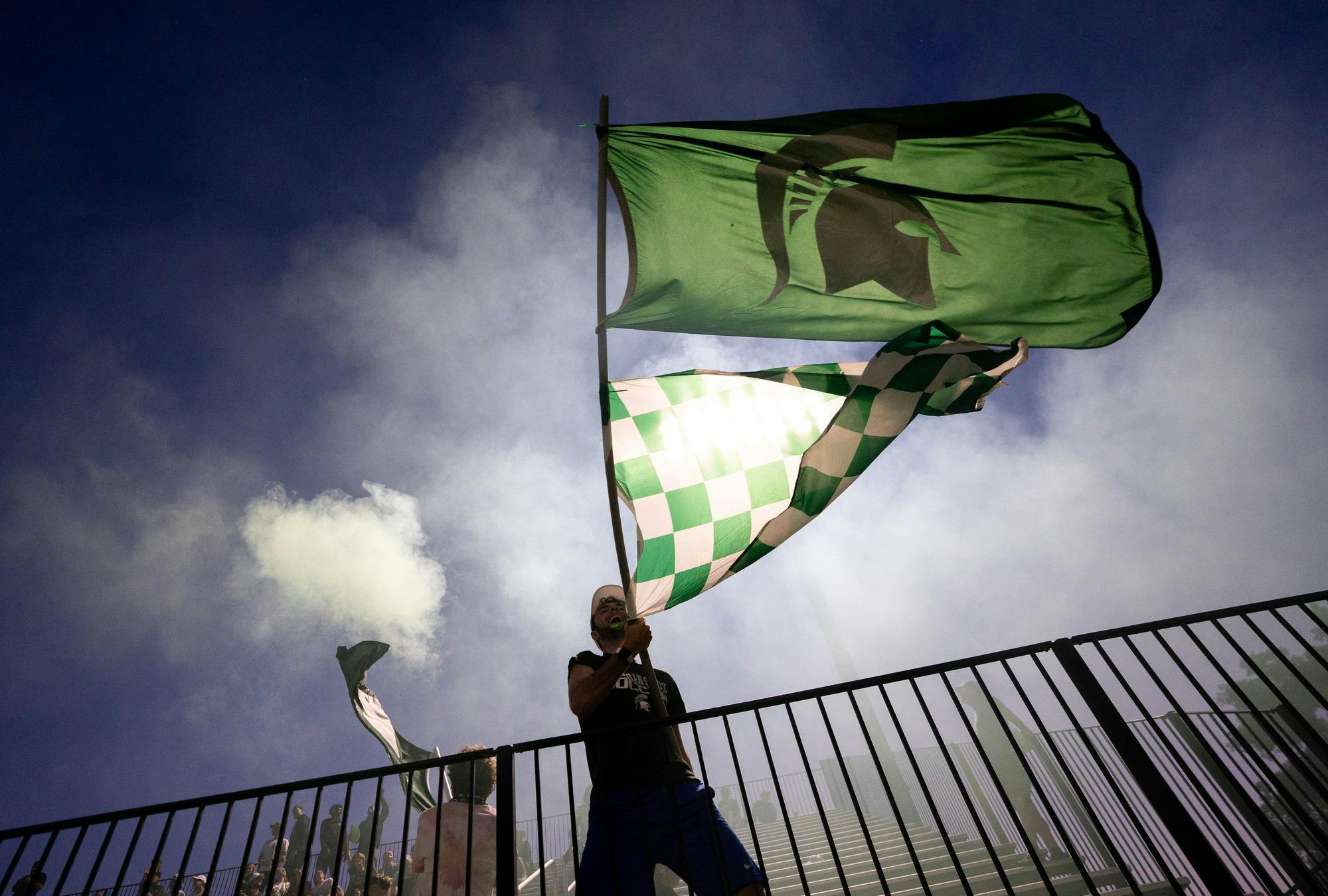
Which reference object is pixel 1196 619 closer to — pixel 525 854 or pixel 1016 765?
pixel 1016 765

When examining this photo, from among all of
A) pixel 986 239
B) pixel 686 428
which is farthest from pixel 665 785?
pixel 986 239

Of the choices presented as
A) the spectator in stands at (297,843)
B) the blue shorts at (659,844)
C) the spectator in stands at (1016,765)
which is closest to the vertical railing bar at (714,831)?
the blue shorts at (659,844)

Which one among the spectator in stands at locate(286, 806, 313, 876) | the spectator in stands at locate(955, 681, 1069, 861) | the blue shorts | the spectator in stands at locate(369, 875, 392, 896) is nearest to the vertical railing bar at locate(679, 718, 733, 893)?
the blue shorts

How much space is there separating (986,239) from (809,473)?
2072 mm

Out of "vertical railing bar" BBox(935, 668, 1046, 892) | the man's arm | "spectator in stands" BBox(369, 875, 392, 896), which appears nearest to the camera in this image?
"vertical railing bar" BBox(935, 668, 1046, 892)

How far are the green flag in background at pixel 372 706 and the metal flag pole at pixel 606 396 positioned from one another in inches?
149

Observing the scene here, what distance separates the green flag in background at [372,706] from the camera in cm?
618

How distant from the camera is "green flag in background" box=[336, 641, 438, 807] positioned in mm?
6184

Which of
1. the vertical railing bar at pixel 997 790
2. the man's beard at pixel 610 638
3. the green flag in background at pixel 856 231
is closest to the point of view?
the vertical railing bar at pixel 997 790

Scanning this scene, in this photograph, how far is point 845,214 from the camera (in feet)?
14.2

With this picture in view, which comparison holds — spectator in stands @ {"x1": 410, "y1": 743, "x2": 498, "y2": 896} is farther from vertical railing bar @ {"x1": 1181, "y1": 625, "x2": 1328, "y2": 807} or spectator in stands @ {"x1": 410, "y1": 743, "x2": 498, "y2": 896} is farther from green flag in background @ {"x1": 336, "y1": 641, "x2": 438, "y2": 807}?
vertical railing bar @ {"x1": 1181, "y1": 625, "x2": 1328, "y2": 807}

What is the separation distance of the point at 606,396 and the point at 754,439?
1230mm

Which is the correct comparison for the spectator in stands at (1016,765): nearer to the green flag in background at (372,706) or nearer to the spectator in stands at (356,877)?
the green flag in background at (372,706)

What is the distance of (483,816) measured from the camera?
455 cm
